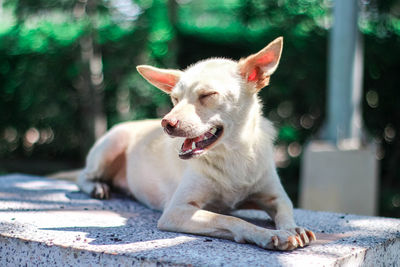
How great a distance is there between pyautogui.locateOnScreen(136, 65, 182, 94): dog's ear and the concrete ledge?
921 mm

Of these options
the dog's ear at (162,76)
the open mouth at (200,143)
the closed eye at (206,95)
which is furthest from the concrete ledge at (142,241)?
the dog's ear at (162,76)

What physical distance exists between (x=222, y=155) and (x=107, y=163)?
4.89 feet

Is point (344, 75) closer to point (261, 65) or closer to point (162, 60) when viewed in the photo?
point (261, 65)

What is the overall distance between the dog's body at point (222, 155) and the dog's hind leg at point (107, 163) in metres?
0.73

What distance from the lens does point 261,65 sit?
9.32 feet

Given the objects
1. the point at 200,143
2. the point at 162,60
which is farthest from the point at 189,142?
the point at 162,60

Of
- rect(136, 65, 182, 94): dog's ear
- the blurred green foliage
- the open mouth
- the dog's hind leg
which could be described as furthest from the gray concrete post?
the open mouth

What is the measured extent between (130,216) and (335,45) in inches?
138

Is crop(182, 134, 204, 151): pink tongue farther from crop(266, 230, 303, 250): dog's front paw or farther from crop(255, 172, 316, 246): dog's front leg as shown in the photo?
crop(266, 230, 303, 250): dog's front paw

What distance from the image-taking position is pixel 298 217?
3.31m

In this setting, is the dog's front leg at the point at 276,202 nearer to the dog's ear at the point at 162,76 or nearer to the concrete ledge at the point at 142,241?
the concrete ledge at the point at 142,241

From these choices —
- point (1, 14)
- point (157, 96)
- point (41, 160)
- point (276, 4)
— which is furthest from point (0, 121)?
point (276, 4)

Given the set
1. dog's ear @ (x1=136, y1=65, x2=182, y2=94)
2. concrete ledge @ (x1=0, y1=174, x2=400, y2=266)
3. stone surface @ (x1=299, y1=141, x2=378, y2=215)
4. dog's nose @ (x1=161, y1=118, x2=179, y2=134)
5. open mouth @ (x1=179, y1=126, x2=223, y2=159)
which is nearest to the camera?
concrete ledge @ (x1=0, y1=174, x2=400, y2=266)

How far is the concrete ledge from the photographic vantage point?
2.11 m
